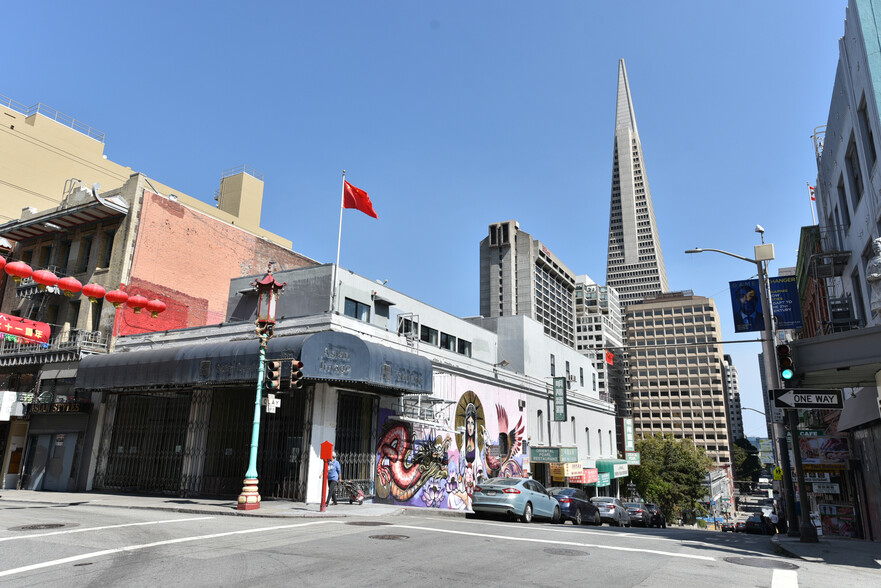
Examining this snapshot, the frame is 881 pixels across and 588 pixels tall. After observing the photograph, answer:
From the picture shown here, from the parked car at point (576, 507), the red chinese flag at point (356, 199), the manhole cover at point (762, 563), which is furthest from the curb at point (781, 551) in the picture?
the red chinese flag at point (356, 199)

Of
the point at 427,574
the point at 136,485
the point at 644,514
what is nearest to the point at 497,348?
the point at 644,514

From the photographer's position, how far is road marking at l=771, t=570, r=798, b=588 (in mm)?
8523

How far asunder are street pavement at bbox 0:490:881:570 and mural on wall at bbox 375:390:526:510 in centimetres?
230

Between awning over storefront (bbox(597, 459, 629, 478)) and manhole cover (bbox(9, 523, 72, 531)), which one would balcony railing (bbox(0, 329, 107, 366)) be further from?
awning over storefront (bbox(597, 459, 629, 478))

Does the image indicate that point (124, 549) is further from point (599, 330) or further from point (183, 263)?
point (599, 330)

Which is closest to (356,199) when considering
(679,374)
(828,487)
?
(828,487)

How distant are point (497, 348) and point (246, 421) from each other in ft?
62.4

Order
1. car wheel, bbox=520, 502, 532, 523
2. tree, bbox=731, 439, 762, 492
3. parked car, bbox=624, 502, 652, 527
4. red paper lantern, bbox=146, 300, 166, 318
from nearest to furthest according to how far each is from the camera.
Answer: car wheel, bbox=520, 502, 532, 523 < red paper lantern, bbox=146, 300, 166, 318 < parked car, bbox=624, 502, 652, 527 < tree, bbox=731, 439, 762, 492

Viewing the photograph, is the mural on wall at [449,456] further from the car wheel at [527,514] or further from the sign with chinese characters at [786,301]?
the sign with chinese characters at [786,301]

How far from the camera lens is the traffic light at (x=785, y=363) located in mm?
13609

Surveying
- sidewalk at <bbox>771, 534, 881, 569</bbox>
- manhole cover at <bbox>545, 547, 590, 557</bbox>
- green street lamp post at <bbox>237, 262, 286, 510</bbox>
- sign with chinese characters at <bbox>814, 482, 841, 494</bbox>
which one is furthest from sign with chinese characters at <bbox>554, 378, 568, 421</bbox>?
manhole cover at <bbox>545, 547, 590, 557</bbox>

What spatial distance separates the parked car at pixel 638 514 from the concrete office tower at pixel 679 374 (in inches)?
5203

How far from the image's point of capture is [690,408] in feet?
525

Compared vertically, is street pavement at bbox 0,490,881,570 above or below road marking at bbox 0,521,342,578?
below
